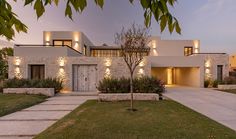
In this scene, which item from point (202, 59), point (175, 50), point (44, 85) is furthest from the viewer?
point (175, 50)

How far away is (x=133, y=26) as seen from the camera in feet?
38.6

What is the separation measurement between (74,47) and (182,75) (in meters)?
14.3

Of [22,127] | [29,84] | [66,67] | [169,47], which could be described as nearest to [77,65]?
[66,67]

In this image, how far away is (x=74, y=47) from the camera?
24.6 meters

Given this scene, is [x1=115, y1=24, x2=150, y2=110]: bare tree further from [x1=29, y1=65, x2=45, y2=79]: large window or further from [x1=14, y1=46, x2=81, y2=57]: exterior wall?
[x1=29, y1=65, x2=45, y2=79]: large window

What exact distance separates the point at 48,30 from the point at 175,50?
684 inches

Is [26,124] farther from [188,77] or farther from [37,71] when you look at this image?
[188,77]

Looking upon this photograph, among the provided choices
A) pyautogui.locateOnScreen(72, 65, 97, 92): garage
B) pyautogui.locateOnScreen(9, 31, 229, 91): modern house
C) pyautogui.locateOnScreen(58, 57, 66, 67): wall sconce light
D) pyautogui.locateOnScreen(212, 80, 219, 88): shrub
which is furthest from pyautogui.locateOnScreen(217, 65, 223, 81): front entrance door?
pyautogui.locateOnScreen(58, 57, 66, 67): wall sconce light

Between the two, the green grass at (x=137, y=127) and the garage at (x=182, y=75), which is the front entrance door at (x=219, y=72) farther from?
the green grass at (x=137, y=127)

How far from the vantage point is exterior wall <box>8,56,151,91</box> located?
18000mm

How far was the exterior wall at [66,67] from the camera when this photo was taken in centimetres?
1800

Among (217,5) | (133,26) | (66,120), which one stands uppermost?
(217,5)

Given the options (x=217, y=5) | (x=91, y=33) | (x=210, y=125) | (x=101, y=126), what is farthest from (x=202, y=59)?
(x=91, y=33)

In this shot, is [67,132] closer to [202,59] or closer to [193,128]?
[193,128]
